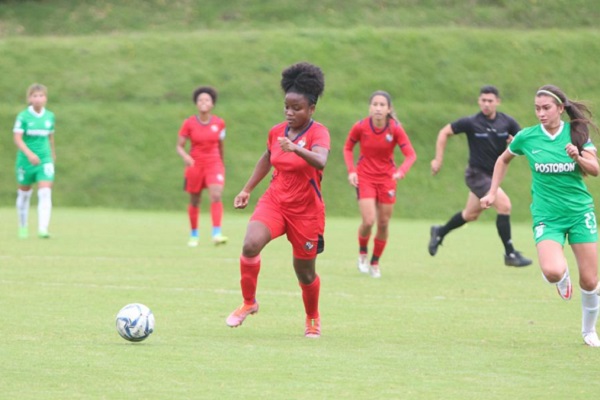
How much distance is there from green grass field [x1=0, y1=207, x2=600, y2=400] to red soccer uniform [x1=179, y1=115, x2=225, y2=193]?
138cm

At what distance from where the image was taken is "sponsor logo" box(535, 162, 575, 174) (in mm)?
9016

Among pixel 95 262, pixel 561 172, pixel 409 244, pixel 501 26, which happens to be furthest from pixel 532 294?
pixel 501 26

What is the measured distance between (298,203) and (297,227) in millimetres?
194

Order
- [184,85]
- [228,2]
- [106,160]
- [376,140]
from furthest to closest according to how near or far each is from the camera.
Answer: [228,2] < [184,85] < [106,160] < [376,140]

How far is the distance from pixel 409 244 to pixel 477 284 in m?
6.34

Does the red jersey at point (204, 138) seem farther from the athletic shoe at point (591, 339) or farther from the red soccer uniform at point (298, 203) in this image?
the athletic shoe at point (591, 339)

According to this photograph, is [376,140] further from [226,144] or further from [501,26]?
[501,26]

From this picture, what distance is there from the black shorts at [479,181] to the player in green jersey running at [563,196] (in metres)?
6.35

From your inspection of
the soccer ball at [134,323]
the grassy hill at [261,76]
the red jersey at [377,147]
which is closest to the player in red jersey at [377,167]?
the red jersey at [377,147]

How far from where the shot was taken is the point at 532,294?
42.8ft

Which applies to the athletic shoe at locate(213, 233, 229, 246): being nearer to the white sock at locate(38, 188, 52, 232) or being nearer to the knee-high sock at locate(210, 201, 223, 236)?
the knee-high sock at locate(210, 201, 223, 236)

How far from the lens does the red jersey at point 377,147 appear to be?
1505cm

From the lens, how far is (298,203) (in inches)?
365

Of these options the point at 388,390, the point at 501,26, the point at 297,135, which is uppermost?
the point at 501,26
